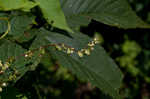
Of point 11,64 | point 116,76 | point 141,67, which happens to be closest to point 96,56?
A: point 116,76

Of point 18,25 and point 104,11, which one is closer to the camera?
point 18,25

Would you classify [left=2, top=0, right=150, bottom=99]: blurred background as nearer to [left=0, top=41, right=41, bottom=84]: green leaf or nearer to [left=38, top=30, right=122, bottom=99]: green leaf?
[left=38, top=30, right=122, bottom=99]: green leaf

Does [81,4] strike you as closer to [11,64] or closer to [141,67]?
[11,64]

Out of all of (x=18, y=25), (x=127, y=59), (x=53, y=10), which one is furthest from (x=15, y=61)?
(x=127, y=59)

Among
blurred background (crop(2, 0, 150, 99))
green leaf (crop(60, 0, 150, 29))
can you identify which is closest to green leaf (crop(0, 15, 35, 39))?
green leaf (crop(60, 0, 150, 29))

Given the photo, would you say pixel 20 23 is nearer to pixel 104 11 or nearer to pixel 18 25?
pixel 18 25

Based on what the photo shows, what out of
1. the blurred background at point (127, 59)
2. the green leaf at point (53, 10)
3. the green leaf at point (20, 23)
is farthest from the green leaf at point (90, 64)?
the blurred background at point (127, 59)
